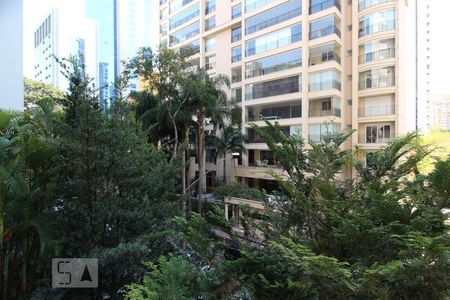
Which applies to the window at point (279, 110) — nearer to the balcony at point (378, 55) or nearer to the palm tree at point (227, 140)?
the palm tree at point (227, 140)

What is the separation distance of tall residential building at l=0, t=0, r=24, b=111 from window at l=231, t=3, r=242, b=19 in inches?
923

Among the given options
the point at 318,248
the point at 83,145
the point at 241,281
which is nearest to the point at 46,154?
the point at 83,145

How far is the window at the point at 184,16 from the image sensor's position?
33594 mm

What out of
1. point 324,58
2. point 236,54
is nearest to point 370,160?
point 324,58

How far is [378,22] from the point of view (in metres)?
22.2

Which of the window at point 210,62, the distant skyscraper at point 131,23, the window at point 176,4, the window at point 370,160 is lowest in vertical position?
the window at point 370,160

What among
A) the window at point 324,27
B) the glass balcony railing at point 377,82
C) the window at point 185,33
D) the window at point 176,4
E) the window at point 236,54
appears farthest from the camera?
the window at point 176,4

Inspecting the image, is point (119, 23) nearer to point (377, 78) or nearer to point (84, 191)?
point (377, 78)

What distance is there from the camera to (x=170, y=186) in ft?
20.2

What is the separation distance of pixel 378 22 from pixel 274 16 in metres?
7.84

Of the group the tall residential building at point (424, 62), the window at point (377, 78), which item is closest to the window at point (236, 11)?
the window at point (377, 78)

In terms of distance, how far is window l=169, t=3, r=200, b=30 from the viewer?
33594 millimetres

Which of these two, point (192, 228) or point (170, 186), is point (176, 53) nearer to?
point (170, 186)

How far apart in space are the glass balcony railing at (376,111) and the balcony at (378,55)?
3424 millimetres
